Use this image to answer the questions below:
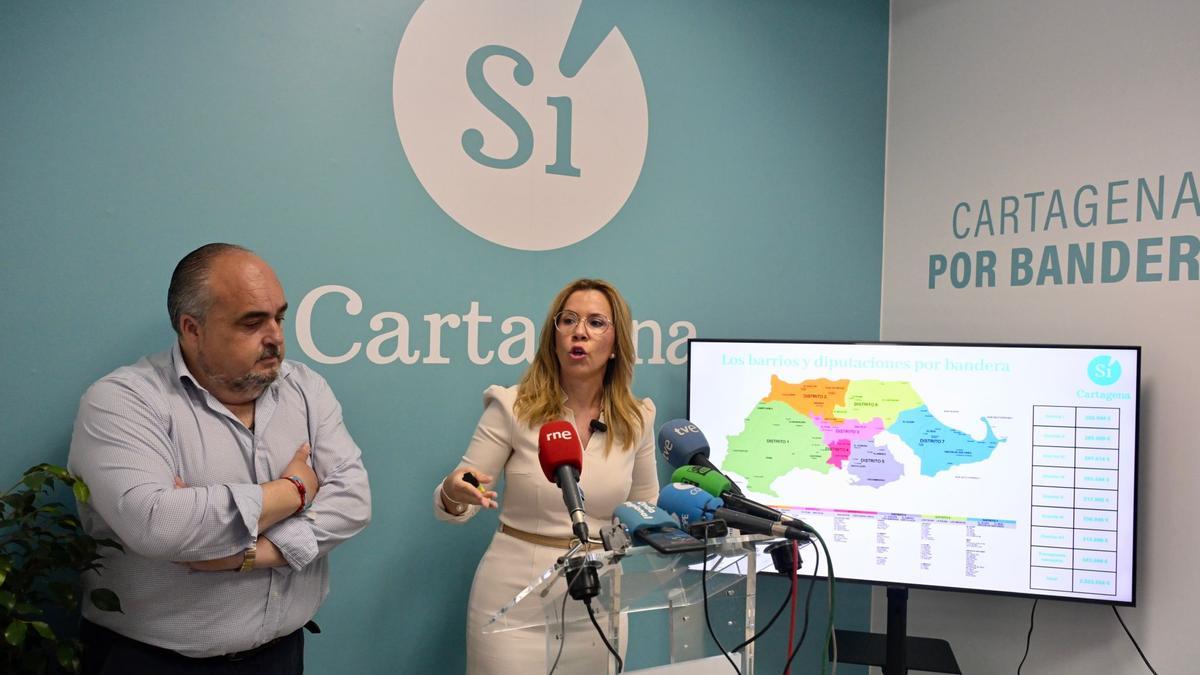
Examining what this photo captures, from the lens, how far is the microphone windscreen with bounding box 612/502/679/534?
4.77 feet

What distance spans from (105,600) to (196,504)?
0.32 m

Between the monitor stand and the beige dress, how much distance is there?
113 cm

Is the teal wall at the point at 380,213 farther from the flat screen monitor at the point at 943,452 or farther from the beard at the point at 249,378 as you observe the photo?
the beard at the point at 249,378

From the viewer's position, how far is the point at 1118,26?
2.94 m

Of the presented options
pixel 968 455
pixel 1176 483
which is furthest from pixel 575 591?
pixel 1176 483

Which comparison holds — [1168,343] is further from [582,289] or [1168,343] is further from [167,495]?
[167,495]

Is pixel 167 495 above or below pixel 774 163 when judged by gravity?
below

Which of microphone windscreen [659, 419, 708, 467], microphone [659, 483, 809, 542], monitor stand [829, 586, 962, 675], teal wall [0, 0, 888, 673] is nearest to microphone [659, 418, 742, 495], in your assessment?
microphone windscreen [659, 419, 708, 467]

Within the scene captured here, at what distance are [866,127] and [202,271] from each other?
8.92 ft

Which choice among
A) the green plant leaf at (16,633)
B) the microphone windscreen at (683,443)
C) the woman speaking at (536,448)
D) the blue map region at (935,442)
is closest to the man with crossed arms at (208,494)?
the green plant leaf at (16,633)

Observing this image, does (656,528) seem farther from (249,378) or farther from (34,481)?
(34,481)

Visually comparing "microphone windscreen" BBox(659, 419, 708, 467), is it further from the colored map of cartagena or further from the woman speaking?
the colored map of cartagena

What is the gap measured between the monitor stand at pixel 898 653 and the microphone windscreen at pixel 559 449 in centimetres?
182

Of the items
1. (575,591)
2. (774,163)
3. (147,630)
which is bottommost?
(147,630)
